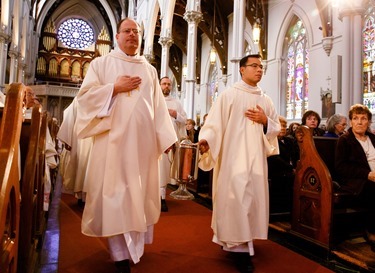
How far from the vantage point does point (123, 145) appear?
2389 mm

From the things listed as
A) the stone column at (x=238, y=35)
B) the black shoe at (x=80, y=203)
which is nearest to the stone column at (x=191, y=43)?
the stone column at (x=238, y=35)

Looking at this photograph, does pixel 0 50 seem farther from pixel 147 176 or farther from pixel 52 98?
pixel 147 176

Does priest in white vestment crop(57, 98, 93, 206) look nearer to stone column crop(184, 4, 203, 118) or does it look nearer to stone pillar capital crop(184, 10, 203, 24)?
stone column crop(184, 4, 203, 118)

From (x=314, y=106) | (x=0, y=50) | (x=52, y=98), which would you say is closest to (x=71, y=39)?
(x=52, y=98)

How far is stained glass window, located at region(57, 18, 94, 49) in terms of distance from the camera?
2706 centimetres

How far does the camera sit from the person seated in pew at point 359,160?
3047 millimetres

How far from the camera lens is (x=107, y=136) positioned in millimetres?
2408

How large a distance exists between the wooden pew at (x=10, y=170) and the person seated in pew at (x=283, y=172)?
3152 mm

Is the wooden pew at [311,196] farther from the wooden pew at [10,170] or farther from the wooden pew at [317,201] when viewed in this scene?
the wooden pew at [10,170]

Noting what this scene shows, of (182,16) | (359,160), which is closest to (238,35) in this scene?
(359,160)

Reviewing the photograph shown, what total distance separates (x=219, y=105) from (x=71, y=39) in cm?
2714

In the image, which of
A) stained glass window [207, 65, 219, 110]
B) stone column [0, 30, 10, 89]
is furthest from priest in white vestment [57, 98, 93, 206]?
stained glass window [207, 65, 219, 110]

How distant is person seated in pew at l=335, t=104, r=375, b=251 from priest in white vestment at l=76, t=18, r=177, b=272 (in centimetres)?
168

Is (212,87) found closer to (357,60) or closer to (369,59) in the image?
(369,59)
